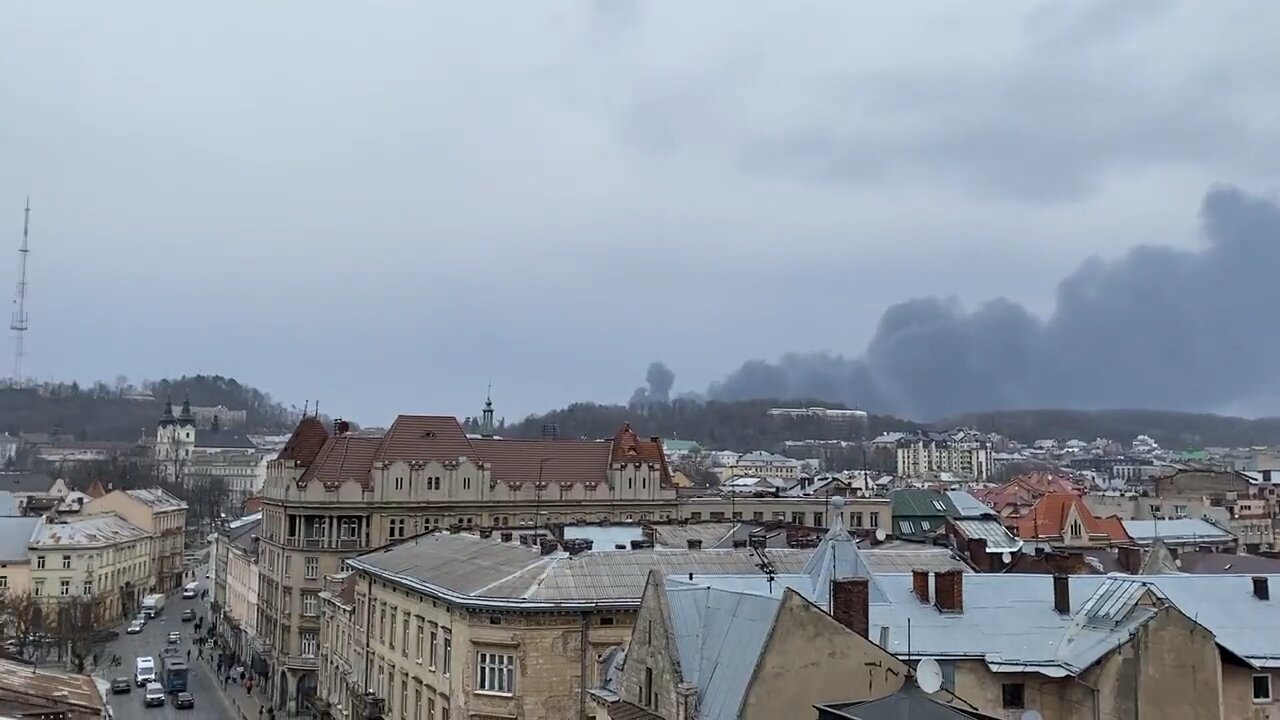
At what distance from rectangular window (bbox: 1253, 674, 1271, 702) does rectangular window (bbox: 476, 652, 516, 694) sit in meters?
22.5

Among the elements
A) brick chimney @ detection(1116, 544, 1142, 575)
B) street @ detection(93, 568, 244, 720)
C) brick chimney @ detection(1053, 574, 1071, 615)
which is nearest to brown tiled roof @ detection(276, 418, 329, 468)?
→ street @ detection(93, 568, 244, 720)

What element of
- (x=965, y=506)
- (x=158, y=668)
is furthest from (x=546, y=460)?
(x=965, y=506)

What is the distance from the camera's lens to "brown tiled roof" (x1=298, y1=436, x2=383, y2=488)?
80.4m

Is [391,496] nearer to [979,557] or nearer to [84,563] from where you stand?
[979,557]

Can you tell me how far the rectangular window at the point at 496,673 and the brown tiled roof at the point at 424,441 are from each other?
42.8 metres

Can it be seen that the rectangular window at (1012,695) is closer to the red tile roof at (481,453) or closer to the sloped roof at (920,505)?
the red tile roof at (481,453)

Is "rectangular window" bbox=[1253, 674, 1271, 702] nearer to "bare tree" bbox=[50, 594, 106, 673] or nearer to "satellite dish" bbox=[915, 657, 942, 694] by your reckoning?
"satellite dish" bbox=[915, 657, 942, 694]

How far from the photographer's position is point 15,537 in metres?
108

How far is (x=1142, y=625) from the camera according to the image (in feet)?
96.7

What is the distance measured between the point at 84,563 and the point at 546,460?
156ft

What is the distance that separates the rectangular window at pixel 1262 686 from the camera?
31219mm

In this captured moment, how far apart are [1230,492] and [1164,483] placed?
27.9 feet

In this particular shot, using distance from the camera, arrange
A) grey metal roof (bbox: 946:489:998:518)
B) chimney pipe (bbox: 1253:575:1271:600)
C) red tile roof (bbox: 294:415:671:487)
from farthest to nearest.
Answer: grey metal roof (bbox: 946:489:998:518) → red tile roof (bbox: 294:415:671:487) → chimney pipe (bbox: 1253:575:1271:600)

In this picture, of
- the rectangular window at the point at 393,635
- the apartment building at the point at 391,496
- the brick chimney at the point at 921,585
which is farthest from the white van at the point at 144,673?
the brick chimney at the point at 921,585
